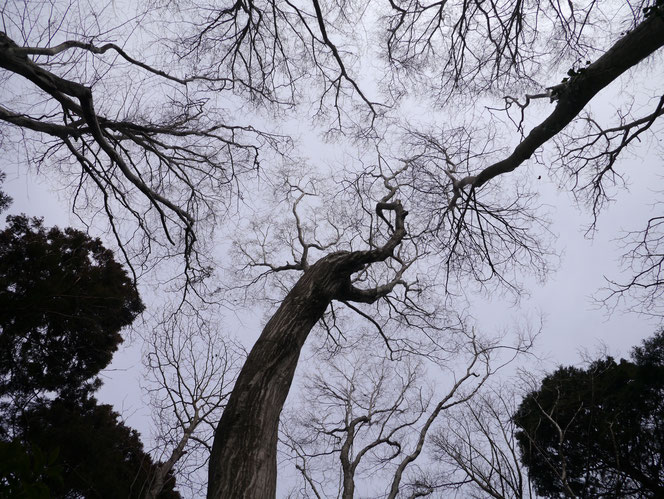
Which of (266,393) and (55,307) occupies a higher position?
(55,307)

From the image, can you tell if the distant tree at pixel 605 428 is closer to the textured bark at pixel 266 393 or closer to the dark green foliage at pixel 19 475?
the textured bark at pixel 266 393

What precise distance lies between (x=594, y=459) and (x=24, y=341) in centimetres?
1114

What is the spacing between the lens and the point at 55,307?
4.81 m

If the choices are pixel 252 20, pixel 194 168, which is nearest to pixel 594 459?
pixel 194 168

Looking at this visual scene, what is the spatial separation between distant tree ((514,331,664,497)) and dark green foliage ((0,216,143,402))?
832 cm

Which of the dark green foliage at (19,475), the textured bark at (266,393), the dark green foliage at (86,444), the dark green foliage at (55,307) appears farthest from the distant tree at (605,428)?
the dark green foliage at (19,475)

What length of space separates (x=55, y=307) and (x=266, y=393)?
147 inches

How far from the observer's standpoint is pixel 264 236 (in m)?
8.06

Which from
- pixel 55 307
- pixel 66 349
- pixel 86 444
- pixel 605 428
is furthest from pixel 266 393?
pixel 605 428

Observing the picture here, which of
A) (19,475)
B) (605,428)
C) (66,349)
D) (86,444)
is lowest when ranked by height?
(19,475)

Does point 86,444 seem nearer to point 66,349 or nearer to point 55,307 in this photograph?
point 66,349

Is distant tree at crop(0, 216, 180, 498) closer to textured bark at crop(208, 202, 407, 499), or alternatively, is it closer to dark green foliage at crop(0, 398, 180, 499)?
dark green foliage at crop(0, 398, 180, 499)

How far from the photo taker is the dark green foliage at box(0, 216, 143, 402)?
4484 mm

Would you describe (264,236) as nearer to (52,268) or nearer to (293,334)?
(52,268)
